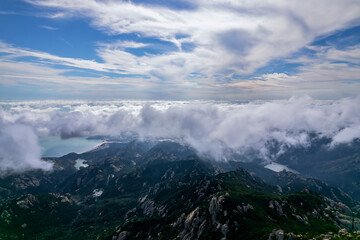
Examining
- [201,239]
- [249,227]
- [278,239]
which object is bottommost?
[201,239]

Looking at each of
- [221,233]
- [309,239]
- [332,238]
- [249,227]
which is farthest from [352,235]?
[221,233]

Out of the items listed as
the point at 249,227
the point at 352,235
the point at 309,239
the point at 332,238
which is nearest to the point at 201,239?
the point at 249,227

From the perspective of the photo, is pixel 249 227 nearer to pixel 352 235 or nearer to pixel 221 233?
pixel 221 233

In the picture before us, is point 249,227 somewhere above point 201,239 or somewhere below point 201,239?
above

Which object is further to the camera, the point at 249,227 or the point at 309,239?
the point at 249,227

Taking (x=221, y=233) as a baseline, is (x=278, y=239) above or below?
above

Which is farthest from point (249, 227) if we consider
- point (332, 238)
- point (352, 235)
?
point (352, 235)

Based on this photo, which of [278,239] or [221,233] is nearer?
[278,239]

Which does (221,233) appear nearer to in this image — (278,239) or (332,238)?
(278,239)
